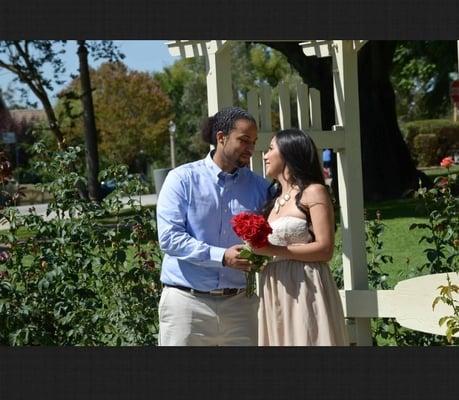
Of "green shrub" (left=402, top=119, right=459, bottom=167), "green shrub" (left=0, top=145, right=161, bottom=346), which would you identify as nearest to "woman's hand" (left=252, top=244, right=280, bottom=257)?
"green shrub" (left=0, top=145, right=161, bottom=346)

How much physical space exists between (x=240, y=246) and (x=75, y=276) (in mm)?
Result: 1921

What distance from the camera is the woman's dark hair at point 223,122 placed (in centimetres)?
384

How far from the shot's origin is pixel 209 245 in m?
3.84

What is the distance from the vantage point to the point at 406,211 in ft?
50.8

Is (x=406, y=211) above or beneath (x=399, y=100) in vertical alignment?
beneath

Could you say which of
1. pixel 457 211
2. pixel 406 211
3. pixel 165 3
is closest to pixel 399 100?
pixel 406 211

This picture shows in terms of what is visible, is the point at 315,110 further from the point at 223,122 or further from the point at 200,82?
the point at 200,82

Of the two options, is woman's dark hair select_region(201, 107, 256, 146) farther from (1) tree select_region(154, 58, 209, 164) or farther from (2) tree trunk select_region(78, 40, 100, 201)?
(1) tree select_region(154, 58, 209, 164)

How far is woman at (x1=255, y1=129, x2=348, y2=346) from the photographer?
3906 millimetres

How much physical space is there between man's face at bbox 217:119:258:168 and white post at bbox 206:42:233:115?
1097 mm

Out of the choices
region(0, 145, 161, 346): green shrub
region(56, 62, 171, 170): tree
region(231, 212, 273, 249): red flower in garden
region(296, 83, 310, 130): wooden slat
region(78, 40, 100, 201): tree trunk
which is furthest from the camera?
region(56, 62, 171, 170): tree

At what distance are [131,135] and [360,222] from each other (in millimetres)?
39942

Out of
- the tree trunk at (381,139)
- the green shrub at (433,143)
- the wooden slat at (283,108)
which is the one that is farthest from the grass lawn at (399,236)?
the green shrub at (433,143)
